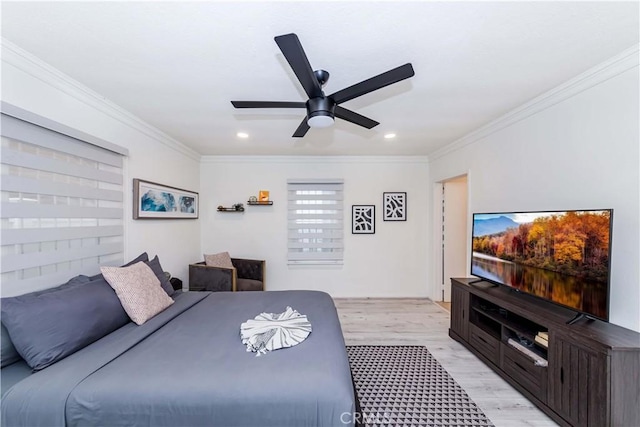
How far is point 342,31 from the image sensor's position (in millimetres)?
1477

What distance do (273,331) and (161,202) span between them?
2.46 meters

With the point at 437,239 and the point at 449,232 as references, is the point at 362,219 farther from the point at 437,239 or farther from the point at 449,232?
the point at 449,232

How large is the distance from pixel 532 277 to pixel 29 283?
3.72 metres

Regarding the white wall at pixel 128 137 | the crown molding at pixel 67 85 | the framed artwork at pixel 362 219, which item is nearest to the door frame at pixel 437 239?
the framed artwork at pixel 362 219

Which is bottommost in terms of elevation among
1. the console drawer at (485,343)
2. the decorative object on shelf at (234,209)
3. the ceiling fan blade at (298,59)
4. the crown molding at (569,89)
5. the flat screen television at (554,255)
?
the console drawer at (485,343)

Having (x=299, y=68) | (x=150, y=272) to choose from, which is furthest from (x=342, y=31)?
(x=150, y=272)

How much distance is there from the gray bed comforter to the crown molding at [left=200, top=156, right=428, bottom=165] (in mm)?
3435

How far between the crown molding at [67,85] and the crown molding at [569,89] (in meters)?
3.84

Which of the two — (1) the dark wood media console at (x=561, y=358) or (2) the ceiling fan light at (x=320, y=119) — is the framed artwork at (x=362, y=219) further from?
(2) the ceiling fan light at (x=320, y=119)

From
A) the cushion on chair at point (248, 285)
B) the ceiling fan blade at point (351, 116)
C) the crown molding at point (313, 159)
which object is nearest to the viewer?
the ceiling fan blade at point (351, 116)

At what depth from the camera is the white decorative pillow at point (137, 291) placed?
1928 millimetres

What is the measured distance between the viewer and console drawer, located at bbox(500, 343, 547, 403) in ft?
6.16

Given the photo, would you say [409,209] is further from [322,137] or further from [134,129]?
[134,129]

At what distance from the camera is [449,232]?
436 centimetres
